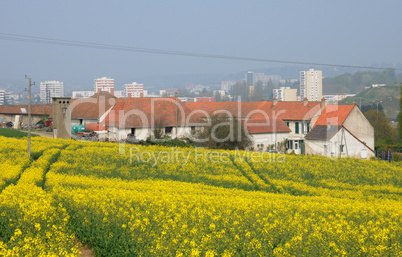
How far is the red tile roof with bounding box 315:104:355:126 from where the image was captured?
5466 cm

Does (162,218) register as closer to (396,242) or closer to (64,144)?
(396,242)

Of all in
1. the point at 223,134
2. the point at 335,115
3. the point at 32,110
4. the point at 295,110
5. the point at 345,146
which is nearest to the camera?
the point at 223,134

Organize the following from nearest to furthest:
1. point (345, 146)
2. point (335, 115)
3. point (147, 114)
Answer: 1. point (345, 146)
2. point (147, 114)
3. point (335, 115)

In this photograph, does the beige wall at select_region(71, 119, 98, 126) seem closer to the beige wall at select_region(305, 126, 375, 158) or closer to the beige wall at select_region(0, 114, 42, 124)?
the beige wall at select_region(0, 114, 42, 124)

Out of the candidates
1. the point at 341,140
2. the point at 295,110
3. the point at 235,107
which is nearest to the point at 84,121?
the point at 235,107

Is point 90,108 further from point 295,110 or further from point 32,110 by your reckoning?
point 295,110

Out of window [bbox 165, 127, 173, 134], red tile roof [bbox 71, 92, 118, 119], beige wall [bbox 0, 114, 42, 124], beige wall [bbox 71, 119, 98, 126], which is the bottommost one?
window [bbox 165, 127, 173, 134]

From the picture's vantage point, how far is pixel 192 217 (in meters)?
13.3

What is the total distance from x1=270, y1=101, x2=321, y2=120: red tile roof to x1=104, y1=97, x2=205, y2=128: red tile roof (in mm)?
19305

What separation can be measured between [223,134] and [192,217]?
99.2 ft

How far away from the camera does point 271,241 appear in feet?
38.1

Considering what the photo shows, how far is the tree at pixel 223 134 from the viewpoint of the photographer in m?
43.3

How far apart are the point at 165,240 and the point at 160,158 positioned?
20135mm

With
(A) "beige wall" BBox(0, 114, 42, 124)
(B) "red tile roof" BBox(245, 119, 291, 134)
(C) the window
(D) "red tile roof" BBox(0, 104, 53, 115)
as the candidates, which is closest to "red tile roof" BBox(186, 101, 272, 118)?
(B) "red tile roof" BBox(245, 119, 291, 134)
